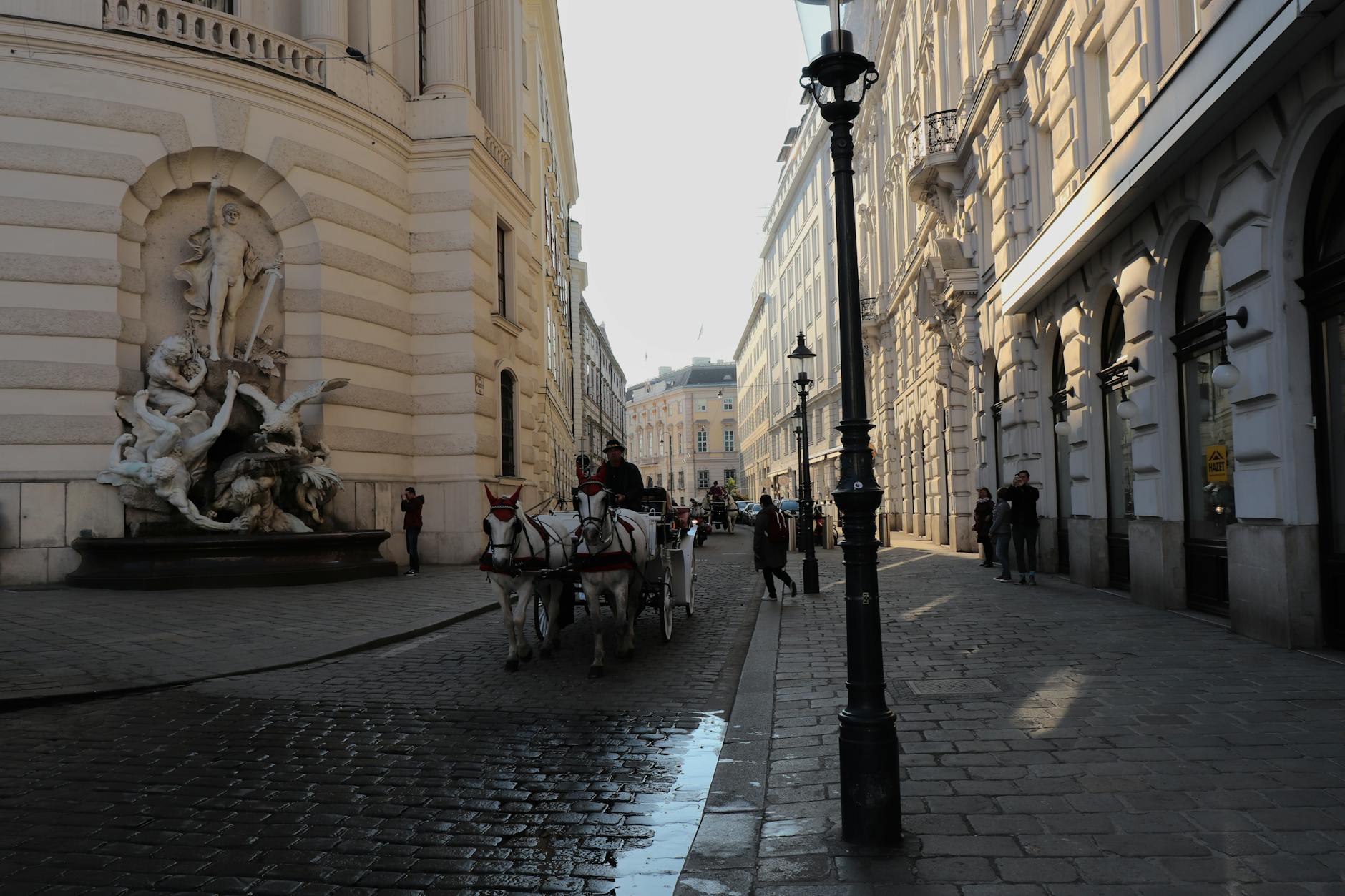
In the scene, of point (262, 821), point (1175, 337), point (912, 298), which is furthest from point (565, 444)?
point (262, 821)

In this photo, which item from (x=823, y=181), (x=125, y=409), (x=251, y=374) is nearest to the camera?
(x=125, y=409)

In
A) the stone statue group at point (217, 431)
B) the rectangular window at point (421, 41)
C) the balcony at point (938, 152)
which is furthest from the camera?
the balcony at point (938, 152)

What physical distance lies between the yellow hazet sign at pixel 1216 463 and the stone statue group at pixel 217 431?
13375mm

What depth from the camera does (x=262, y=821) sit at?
15.5 ft

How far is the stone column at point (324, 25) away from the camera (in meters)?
18.9

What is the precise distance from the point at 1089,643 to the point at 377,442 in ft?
46.5

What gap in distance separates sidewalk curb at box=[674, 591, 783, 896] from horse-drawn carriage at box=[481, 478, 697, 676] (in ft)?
4.92

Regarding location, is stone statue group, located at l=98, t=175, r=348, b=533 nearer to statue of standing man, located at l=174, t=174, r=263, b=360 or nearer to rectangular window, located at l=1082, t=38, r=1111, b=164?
statue of standing man, located at l=174, t=174, r=263, b=360

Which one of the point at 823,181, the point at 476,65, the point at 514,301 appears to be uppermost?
the point at 823,181

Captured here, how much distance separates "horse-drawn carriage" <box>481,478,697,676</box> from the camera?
827 cm

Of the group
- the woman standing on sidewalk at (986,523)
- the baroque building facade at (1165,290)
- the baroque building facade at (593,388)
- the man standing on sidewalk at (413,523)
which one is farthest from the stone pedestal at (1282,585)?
the baroque building facade at (593,388)

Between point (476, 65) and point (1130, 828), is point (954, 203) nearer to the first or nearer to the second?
point (476, 65)

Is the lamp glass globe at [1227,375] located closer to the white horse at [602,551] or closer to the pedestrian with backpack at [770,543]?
the white horse at [602,551]

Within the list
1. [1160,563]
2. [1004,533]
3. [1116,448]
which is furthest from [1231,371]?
[1004,533]
